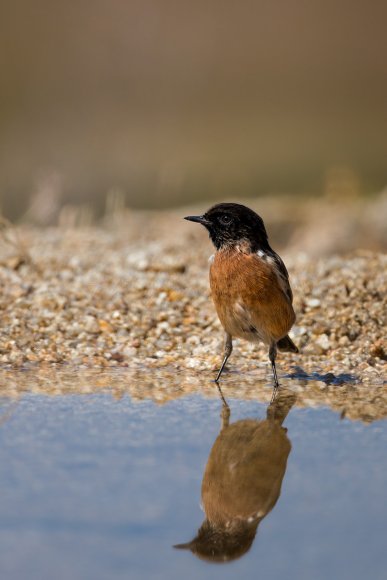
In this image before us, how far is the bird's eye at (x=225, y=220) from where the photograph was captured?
20.1 ft

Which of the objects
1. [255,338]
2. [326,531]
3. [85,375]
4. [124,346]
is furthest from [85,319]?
[326,531]

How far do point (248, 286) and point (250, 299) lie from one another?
0.25ft

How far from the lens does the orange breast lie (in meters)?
5.83

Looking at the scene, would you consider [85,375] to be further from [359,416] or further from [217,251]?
[359,416]

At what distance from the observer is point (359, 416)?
4949 millimetres


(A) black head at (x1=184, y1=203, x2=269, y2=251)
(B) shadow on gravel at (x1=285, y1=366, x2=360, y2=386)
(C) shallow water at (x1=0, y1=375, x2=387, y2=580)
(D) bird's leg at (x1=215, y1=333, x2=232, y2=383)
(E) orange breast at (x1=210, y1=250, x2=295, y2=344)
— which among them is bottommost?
(C) shallow water at (x1=0, y1=375, x2=387, y2=580)

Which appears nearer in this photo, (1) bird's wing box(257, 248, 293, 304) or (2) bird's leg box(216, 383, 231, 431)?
(2) bird's leg box(216, 383, 231, 431)

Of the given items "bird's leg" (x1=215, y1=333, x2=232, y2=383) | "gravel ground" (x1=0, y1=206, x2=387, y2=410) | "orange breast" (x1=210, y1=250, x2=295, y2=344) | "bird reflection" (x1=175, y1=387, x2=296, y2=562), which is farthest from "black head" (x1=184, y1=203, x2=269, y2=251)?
"bird reflection" (x1=175, y1=387, x2=296, y2=562)

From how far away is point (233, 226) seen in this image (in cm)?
609

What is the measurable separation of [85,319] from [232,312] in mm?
1408

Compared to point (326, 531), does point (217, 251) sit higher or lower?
higher

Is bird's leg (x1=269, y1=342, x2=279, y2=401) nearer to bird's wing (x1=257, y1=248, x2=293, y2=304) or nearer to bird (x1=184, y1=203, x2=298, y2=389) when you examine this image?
bird (x1=184, y1=203, x2=298, y2=389)

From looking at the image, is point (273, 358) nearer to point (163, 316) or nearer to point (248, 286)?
point (248, 286)

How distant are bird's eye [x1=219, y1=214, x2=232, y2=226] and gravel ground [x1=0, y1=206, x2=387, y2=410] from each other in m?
0.88
